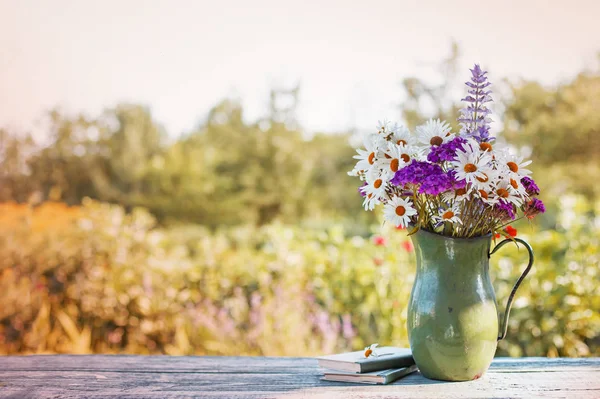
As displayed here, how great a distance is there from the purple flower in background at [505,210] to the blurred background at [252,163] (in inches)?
65.7

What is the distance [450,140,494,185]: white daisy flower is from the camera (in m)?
1.01

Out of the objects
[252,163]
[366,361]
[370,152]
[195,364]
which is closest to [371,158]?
[370,152]

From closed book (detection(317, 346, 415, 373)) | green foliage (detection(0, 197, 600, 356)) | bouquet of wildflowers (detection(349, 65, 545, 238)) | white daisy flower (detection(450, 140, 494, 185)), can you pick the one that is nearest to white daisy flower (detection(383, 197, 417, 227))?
bouquet of wildflowers (detection(349, 65, 545, 238))

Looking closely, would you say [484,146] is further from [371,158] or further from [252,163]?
[252,163]

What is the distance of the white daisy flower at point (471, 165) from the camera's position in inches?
39.7

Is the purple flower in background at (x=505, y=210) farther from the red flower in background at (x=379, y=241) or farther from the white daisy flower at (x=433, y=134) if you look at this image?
the red flower in background at (x=379, y=241)

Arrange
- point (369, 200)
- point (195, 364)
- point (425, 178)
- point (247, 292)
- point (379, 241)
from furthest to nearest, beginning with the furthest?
point (247, 292)
point (379, 241)
point (195, 364)
point (369, 200)
point (425, 178)

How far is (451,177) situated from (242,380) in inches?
21.6

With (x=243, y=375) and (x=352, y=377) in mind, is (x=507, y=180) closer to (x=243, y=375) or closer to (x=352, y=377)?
(x=352, y=377)

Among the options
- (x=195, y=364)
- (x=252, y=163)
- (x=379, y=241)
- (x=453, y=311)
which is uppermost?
(x=252, y=163)

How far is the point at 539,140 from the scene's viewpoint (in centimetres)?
650

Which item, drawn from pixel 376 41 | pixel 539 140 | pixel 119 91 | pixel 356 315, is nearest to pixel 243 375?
pixel 356 315

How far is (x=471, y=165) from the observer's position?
1017mm

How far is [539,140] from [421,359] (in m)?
5.96
